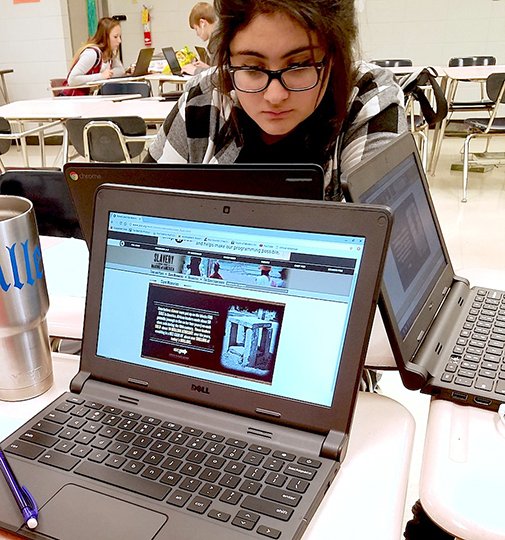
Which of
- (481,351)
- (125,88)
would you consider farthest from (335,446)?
(125,88)

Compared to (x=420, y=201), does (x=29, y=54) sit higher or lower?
lower

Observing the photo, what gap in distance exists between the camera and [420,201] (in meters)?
0.88

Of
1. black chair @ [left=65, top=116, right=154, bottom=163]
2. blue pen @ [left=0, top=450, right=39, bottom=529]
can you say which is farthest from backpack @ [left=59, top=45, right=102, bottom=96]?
blue pen @ [left=0, top=450, right=39, bottom=529]

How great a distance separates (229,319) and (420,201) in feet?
1.34

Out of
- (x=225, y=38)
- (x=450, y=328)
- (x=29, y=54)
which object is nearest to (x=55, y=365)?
(x=450, y=328)

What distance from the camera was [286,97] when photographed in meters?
1.04

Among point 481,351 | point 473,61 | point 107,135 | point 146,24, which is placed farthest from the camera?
point 146,24

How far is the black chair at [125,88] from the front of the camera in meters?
4.27

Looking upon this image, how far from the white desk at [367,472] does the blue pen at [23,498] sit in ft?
0.09

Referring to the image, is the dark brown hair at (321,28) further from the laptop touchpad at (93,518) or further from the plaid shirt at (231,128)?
the laptop touchpad at (93,518)

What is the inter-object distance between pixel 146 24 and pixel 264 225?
277 inches

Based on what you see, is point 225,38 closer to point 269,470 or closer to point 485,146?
point 269,470

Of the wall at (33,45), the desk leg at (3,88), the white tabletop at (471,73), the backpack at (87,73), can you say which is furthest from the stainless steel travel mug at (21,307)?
the desk leg at (3,88)

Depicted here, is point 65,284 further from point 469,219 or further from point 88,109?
point 469,219
